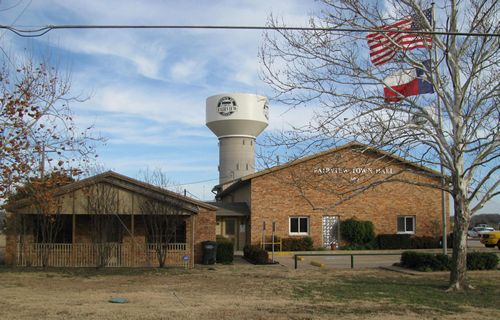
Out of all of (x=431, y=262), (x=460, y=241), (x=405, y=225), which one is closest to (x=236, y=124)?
(x=405, y=225)

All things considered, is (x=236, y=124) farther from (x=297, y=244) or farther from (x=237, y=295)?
(x=237, y=295)

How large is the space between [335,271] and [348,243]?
46.1ft

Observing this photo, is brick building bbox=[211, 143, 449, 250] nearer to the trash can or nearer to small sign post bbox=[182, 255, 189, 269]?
the trash can

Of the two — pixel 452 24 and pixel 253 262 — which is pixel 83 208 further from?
pixel 452 24

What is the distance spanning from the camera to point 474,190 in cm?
1605

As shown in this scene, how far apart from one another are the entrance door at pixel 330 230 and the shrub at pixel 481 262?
14451 mm

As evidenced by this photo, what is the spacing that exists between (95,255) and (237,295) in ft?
35.9

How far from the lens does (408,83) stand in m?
16.2

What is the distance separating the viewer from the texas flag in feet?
52.1

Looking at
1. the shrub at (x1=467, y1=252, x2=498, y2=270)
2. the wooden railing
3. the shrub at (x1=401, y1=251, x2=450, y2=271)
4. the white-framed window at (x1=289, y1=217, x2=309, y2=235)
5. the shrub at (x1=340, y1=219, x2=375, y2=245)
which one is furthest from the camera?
the white-framed window at (x1=289, y1=217, x2=309, y2=235)

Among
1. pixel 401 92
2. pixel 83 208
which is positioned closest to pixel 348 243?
pixel 83 208

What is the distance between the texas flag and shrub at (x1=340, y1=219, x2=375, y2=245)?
19963 millimetres

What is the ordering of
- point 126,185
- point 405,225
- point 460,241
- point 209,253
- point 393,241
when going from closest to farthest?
point 460,241 → point 126,185 → point 209,253 → point 393,241 → point 405,225

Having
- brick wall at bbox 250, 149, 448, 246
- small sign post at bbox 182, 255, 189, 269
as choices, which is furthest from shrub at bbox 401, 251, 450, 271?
brick wall at bbox 250, 149, 448, 246
